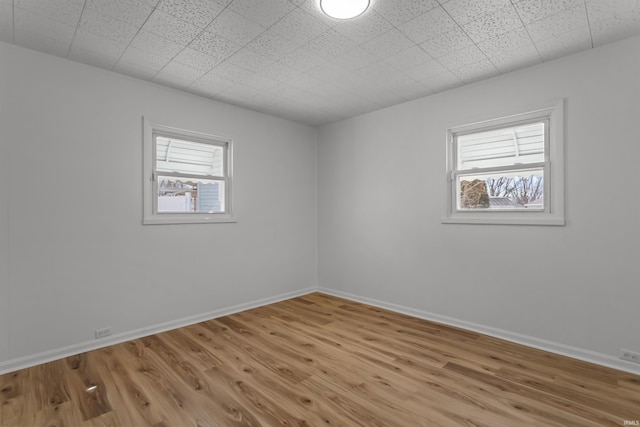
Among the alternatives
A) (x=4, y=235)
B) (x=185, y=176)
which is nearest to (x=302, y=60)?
(x=185, y=176)

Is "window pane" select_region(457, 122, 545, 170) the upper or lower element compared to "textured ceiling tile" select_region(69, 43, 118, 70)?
lower

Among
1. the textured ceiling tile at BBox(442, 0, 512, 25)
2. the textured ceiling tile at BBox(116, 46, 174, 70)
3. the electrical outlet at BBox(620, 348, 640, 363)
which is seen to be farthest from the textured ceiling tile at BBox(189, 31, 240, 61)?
the electrical outlet at BBox(620, 348, 640, 363)

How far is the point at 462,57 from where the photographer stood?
2789 mm

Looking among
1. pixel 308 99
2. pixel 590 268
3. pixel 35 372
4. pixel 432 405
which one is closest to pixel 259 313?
pixel 35 372

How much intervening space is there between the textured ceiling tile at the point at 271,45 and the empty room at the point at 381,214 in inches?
1.1

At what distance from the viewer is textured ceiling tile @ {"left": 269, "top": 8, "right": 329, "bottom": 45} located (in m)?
2.20

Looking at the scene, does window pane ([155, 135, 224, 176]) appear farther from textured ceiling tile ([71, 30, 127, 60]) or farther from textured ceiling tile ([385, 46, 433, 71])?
textured ceiling tile ([385, 46, 433, 71])

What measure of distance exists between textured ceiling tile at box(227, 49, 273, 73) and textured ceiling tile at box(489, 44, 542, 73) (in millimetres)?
2036

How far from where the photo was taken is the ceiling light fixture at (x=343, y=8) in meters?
2.03

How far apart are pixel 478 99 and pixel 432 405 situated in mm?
2926

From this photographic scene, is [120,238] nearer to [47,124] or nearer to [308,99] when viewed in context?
[47,124]

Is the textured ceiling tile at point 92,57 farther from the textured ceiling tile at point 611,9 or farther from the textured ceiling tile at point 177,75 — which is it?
the textured ceiling tile at point 611,9

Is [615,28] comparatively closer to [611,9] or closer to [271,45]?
[611,9]

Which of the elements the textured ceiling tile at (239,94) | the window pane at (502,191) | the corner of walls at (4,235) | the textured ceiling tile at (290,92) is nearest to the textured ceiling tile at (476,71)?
the window pane at (502,191)
